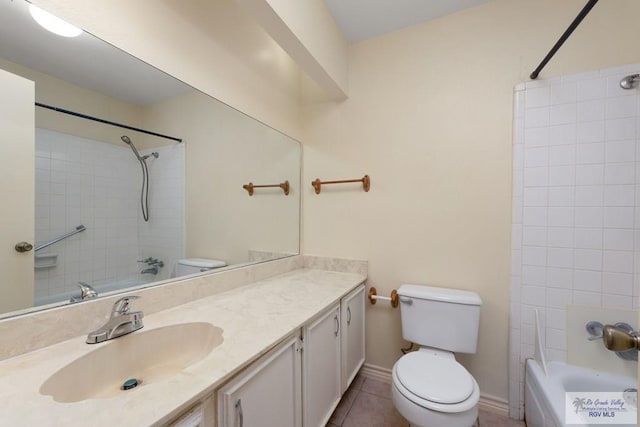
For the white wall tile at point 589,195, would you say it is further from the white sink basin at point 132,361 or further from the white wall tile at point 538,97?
the white sink basin at point 132,361

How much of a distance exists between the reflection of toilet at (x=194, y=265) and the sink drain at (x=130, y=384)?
0.48 meters

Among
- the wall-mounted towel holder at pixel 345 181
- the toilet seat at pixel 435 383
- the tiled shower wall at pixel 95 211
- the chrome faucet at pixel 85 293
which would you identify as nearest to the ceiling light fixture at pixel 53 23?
the tiled shower wall at pixel 95 211

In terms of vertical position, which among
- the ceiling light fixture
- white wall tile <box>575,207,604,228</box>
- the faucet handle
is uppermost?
the ceiling light fixture

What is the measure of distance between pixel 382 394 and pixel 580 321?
4.04 feet

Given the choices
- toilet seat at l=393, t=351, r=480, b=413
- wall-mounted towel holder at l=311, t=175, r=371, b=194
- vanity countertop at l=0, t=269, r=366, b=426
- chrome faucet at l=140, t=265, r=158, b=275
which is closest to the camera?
vanity countertop at l=0, t=269, r=366, b=426

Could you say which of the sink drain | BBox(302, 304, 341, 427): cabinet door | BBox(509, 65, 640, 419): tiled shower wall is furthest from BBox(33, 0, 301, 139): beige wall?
BBox(509, 65, 640, 419): tiled shower wall

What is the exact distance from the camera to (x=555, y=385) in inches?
49.9

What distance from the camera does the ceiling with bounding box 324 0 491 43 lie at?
159cm

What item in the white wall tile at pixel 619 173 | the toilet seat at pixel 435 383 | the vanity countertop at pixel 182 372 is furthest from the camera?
the white wall tile at pixel 619 173

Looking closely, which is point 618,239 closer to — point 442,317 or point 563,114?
point 563,114

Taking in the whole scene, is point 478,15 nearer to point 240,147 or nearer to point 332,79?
point 332,79

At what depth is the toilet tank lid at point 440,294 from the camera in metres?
1.45

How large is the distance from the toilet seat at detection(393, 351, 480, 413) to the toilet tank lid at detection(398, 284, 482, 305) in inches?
12.4

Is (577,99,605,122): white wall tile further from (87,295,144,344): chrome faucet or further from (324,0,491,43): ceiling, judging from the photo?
(87,295,144,344): chrome faucet
